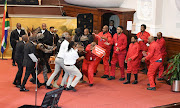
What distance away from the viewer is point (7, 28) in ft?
43.7

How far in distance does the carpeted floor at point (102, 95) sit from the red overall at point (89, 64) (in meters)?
0.37

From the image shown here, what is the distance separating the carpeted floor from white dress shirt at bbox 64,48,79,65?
0.92 m

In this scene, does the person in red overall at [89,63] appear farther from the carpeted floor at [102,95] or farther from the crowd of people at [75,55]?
the carpeted floor at [102,95]

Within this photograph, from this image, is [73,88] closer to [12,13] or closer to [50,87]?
[50,87]

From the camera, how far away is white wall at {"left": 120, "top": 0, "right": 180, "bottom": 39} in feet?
37.4

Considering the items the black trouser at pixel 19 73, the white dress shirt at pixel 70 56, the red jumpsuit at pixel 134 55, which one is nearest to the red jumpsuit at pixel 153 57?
the red jumpsuit at pixel 134 55

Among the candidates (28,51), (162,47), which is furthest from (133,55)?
(28,51)

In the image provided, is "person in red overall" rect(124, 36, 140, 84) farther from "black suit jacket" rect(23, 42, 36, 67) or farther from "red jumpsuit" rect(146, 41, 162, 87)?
"black suit jacket" rect(23, 42, 36, 67)

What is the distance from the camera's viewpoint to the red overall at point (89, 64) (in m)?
10.2

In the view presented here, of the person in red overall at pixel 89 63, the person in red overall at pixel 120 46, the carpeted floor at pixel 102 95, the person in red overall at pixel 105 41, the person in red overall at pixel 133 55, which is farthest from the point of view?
the person in red overall at pixel 105 41

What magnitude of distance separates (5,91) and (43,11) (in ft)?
23.0

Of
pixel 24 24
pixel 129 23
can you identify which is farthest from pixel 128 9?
pixel 24 24

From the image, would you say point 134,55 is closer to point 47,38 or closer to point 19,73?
point 47,38

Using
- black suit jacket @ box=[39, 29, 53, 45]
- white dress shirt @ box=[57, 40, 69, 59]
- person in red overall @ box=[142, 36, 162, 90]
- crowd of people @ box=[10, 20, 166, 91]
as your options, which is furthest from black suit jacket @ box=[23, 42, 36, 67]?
person in red overall @ box=[142, 36, 162, 90]
